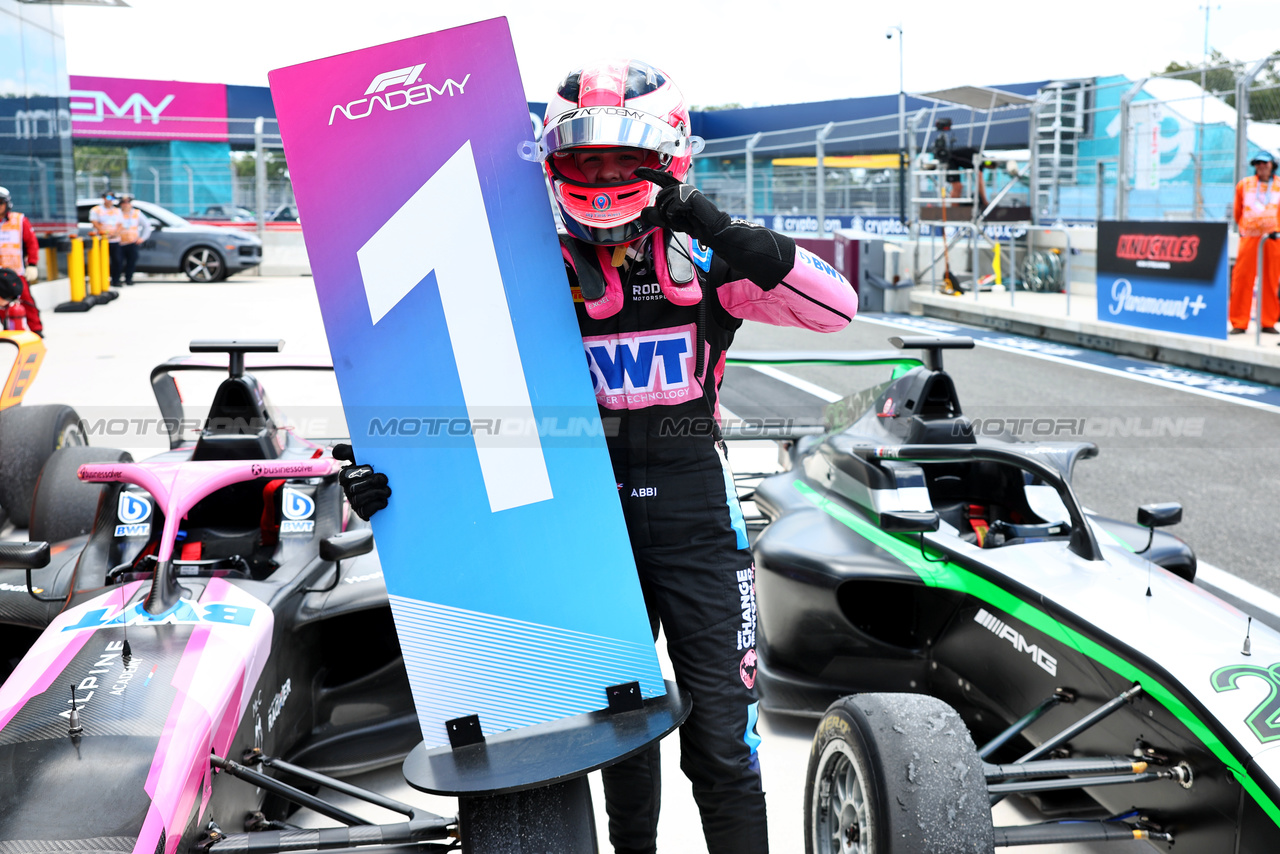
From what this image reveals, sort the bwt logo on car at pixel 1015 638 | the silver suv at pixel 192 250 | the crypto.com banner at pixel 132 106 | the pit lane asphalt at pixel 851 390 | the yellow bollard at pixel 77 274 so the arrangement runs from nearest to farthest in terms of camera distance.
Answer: the bwt logo on car at pixel 1015 638
the pit lane asphalt at pixel 851 390
the yellow bollard at pixel 77 274
the silver suv at pixel 192 250
the crypto.com banner at pixel 132 106

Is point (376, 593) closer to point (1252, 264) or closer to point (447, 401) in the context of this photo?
point (447, 401)

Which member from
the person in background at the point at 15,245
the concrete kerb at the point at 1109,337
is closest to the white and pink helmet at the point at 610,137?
the concrete kerb at the point at 1109,337

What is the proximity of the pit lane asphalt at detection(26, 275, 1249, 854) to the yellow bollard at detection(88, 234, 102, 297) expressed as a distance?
1.98 feet

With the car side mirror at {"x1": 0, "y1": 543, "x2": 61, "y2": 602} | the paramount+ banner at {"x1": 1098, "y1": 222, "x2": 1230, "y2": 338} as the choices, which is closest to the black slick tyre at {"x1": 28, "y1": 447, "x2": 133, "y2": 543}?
the car side mirror at {"x1": 0, "y1": 543, "x2": 61, "y2": 602}

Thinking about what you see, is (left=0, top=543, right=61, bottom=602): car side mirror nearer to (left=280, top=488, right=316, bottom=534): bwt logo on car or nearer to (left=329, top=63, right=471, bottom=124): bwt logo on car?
(left=280, top=488, right=316, bottom=534): bwt logo on car

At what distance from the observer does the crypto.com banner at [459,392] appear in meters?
2.46

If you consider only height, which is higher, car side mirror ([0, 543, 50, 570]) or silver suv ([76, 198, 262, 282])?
silver suv ([76, 198, 262, 282])

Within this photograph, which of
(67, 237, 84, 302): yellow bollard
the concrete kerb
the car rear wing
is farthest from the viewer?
(67, 237, 84, 302): yellow bollard

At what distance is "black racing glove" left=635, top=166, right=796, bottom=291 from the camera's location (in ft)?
7.62

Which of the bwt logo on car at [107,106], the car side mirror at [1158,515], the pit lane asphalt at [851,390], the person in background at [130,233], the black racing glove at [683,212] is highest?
the bwt logo on car at [107,106]

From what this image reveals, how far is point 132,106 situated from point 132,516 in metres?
37.2

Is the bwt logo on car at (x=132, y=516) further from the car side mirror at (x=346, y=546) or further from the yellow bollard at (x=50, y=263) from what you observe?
the yellow bollard at (x=50, y=263)

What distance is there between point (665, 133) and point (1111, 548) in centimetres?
225

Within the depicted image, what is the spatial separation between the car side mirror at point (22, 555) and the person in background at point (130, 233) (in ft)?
64.8
